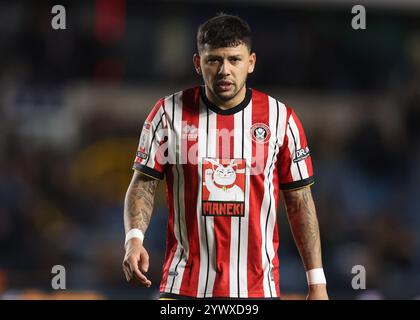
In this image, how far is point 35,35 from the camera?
35.0ft

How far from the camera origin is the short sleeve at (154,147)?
418 cm

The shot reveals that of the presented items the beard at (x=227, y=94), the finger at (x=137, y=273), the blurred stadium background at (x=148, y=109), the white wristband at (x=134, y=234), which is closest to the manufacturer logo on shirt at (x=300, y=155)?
the beard at (x=227, y=94)

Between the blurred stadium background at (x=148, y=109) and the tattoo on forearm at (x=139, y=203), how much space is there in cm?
308

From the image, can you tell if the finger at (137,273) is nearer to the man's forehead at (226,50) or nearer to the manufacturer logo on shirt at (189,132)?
the manufacturer logo on shirt at (189,132)

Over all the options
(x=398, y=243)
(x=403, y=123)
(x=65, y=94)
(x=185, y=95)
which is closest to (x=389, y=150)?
(x=403, y=123)

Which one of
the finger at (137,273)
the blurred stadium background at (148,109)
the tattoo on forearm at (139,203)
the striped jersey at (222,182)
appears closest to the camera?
the finger at (137,273)

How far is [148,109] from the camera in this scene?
34.7 feet

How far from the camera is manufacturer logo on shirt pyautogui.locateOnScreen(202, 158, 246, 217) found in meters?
4.05

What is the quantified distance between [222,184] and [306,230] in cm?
48

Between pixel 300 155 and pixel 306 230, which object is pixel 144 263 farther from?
pixel 300 155

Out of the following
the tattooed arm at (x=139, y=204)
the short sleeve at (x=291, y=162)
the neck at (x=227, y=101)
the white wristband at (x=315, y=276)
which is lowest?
the white wristband at (x=315, y=276)

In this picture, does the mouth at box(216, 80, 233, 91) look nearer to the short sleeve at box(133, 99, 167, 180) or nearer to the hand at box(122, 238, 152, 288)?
the short sleeve at box(133, 99, 167, 180)

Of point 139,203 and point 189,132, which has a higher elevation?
point 189,132

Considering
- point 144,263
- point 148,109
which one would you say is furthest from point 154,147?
point 148,109
